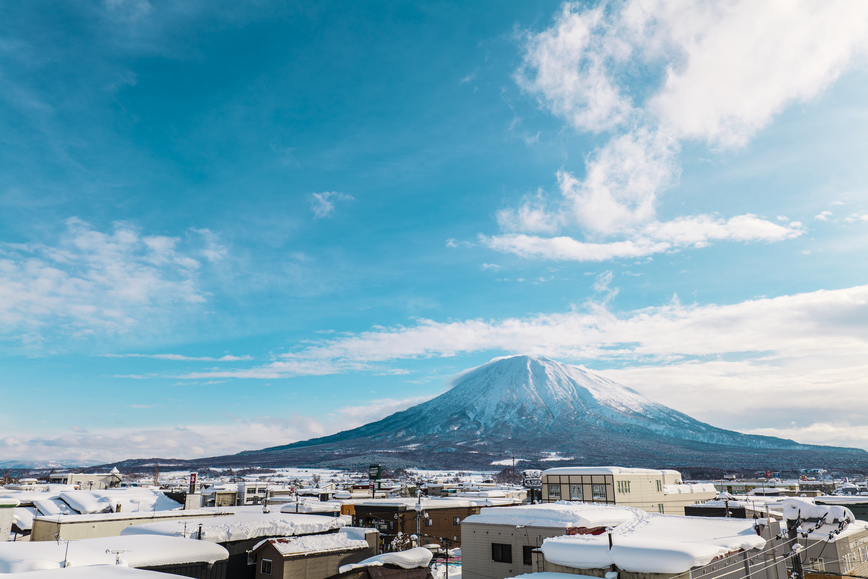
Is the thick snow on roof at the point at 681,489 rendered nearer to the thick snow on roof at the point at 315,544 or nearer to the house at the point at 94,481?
the thick snow on roof at the point at 315,544

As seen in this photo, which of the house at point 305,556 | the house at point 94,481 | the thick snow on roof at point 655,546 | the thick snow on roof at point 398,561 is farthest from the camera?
the house at point 94,481

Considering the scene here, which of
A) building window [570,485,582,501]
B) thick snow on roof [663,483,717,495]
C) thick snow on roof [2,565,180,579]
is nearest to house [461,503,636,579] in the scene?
thick snow on roof [2,565,180,579]

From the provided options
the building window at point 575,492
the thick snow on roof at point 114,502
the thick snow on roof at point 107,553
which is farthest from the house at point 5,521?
the building window at point 575,492

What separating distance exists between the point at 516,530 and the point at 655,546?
10.8 metres

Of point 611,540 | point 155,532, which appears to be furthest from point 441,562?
point 611,540

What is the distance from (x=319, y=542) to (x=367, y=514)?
24411 millimetres

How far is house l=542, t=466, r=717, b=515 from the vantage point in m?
47.1

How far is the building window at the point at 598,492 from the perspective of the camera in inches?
1847

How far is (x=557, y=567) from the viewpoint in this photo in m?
17.0

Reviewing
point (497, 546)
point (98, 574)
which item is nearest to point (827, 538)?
point (497, 546)

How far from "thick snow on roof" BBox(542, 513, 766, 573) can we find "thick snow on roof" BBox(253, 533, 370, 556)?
1390cm

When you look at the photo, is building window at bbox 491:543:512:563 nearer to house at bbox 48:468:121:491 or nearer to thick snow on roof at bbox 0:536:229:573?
thick snow on roof at bbox 0:536:229:573

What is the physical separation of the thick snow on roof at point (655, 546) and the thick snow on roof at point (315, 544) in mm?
13898

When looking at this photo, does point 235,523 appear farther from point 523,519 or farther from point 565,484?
point 565,484
